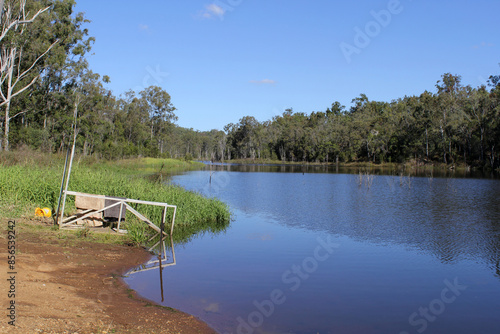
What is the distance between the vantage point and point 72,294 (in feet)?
27.2

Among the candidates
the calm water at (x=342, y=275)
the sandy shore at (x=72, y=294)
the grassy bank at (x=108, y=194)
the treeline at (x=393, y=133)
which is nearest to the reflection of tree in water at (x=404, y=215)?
the calm water at (x=342, y=275)

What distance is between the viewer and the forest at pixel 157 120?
40.9 meters

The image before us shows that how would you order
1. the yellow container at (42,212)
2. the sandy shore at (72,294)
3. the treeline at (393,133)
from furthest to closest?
the treeline at (393,133) → the yellow container at (42,212) → the sandy shore at (72,294)

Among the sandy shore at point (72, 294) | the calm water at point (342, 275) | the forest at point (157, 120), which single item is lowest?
the calm water at point (342, 275)

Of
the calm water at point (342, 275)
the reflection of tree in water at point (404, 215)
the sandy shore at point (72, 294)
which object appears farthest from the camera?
the reflection of tree in water at point (404, 215)

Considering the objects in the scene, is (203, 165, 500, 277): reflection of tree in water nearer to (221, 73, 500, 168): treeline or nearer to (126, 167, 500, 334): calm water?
(126, 167, 500, 334): calm water

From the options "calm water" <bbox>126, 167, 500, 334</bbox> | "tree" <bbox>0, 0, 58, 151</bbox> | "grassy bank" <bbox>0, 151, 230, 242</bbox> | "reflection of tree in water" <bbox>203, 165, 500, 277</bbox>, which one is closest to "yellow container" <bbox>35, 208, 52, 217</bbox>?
"grassy bank" <bbox>0, 151, 230, 242</bbox>

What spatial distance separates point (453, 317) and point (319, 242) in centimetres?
751

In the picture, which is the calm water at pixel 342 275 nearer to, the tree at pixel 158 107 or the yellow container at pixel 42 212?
the yellow container at pixel 42 212

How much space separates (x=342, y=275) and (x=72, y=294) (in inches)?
294

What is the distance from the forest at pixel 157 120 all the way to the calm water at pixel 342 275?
20572mm

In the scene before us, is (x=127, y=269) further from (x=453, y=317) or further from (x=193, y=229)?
(x=453, y=317)

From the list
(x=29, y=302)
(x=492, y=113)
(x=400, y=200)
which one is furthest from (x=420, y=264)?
(x=492, y=113)

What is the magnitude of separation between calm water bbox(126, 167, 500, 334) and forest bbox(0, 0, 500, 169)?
20.6 meters
